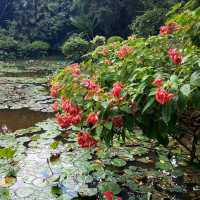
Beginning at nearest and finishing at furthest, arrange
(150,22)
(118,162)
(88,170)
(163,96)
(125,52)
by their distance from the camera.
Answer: (163,96) → (125,52) → (88,170) → (118,162) → (150,22)

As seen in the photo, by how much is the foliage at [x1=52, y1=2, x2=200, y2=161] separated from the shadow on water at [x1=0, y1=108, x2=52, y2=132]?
171 inches

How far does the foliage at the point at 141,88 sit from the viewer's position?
2893 mm

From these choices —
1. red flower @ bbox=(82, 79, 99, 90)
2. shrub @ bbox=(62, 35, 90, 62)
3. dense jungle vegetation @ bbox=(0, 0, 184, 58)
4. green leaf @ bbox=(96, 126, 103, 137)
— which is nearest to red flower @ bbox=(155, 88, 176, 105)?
green leaf @ bbox=(96, 126, 103, 137)

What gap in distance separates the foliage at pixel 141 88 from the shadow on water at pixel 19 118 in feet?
14.2

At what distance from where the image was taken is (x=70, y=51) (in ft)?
73.3

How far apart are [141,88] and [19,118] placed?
673 cm

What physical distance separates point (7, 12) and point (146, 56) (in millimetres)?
29296

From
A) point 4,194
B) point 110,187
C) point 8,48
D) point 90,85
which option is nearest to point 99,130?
point 90,85

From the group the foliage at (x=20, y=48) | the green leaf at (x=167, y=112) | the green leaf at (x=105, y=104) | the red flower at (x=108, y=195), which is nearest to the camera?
the green leaf at (x=167, y=112)

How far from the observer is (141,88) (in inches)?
123

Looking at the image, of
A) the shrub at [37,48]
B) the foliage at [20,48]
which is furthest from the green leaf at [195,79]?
the shrub at [37,48]

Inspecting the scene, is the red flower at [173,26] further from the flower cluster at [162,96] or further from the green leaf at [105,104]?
the flower cluster at [162,96]

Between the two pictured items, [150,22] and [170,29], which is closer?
[170,29]

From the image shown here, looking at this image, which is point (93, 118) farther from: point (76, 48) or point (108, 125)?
point (76, 48)
